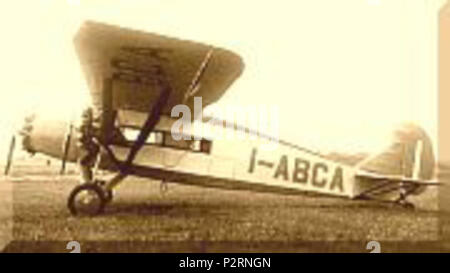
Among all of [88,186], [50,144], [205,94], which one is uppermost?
[205,94]

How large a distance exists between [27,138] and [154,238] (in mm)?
3792

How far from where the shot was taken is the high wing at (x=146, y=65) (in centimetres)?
702

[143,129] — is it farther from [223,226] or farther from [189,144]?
[223,226]

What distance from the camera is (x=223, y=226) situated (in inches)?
301

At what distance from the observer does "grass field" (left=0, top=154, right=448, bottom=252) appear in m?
6.09

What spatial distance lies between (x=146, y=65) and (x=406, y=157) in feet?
17.9

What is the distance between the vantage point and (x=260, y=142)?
9.70 metres

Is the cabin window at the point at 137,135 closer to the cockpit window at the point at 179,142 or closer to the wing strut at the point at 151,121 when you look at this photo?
the cockpit window at the point at 179,142

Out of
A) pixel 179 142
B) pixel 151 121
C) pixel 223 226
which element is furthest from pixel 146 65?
pixel 223 226

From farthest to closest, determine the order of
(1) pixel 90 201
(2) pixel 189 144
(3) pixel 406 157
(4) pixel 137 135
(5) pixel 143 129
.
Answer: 1. (3) pixel 406 157
2. (2) pixel 189 144
3. (4) pixel 137 135
4. (5) pixel 143 129
5. (1) pixel 90 201

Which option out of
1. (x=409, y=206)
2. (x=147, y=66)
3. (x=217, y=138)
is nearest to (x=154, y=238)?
(x=147, y=66)

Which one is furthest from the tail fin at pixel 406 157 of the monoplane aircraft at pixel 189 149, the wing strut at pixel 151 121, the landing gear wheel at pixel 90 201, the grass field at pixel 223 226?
the landing gear wheel at pixel 90 201

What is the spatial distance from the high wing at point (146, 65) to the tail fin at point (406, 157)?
3467mm
